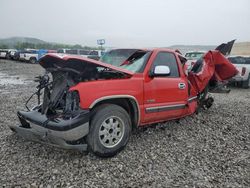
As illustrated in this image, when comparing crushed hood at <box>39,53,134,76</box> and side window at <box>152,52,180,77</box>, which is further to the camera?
side window at <box>152,52,180,77</box>

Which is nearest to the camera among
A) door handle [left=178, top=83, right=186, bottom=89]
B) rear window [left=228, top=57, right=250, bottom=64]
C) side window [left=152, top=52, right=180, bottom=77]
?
side window [left=152, top=52, right=180, bottom=77]

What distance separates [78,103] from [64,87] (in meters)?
0.61

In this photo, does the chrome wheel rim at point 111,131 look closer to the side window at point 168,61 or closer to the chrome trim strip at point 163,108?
the chrome trim strip at point 163,108

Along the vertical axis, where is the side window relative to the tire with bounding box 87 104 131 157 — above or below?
above

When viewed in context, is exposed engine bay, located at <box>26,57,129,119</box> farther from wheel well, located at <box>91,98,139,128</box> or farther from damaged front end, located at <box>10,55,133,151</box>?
wheel well, located at <box>91,98,139,128</box>

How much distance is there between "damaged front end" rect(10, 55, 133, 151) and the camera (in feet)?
11.9

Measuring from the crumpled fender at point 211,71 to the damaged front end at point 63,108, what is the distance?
2588mm

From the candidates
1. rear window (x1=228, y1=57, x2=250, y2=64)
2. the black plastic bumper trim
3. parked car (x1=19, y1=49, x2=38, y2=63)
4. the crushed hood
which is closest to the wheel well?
the crushed hood

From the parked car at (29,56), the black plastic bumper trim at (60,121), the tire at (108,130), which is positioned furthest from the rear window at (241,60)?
the parked car at (29,56)

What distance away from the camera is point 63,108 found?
13.4 feet

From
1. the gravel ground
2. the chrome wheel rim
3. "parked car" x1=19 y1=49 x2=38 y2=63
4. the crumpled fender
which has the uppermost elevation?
"parked car" x1=19 y1=49 x2=38 y2=63

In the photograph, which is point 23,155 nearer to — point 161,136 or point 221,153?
point 161,136

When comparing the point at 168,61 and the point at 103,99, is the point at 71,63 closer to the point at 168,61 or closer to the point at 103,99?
the point at 103,99

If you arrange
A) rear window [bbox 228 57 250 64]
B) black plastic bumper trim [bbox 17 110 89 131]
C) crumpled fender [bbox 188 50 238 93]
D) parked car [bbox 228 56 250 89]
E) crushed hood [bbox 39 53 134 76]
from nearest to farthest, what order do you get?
1. black plastic bumper trim [bbox 17 110 89 131]
2. crushed hood [bbox 39 53 134 76]
3. crumpled fender [bbox 188 50 238 93]
4. parked car [bbox 228 56 250 89]
5. rear window [bbox 228 57 250 64]
